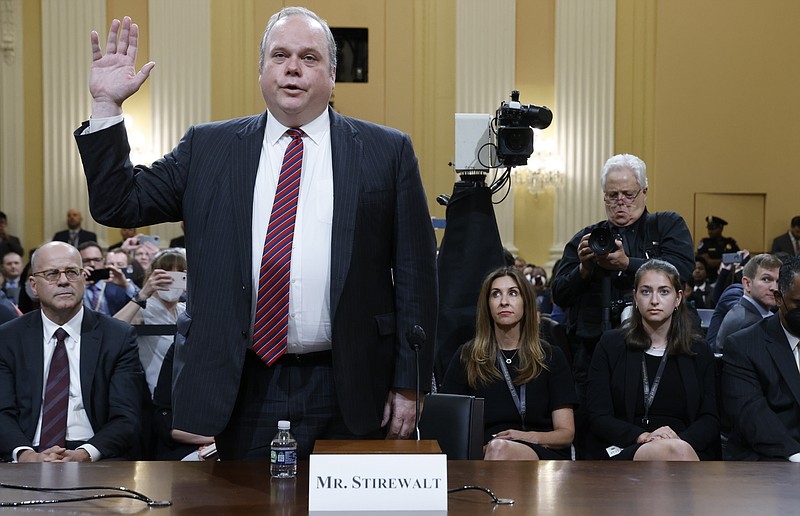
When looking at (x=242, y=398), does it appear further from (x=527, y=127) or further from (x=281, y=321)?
(x=527, y=127)

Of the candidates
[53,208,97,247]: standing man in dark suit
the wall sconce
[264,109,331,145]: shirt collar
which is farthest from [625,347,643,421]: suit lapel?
[53,208,97,247]: standing man in dark suit

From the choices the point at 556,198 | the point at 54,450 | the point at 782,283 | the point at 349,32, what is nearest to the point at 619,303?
the point at 782,283

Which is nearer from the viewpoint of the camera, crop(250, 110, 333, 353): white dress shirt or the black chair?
crop(250, 110, 333, 353): white dress shirt

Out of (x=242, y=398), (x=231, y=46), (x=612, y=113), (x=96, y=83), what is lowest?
(x=242, y=398)

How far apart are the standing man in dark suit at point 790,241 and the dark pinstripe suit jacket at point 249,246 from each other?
10.0 metres

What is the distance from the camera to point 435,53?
40.1ft

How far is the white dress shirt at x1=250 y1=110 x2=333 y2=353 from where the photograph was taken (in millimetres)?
2289

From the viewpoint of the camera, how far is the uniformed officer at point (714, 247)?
34.3ft

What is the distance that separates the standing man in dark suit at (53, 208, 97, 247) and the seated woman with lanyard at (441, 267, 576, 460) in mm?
7833

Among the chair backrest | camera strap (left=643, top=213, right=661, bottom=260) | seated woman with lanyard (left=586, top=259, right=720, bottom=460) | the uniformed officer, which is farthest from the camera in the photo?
the uniformed officer

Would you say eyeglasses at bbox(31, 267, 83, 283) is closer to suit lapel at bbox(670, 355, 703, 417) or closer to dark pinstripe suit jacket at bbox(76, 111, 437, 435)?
dark pinstripe suit jacket at bbox(76, 111, 437, 435)

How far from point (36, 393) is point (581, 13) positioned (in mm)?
9550

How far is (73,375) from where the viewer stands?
13.4 feet

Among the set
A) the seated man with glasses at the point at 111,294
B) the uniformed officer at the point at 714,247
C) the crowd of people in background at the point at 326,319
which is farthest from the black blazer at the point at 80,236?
→ the uniformed officer at the point at 714,247
